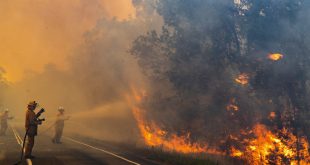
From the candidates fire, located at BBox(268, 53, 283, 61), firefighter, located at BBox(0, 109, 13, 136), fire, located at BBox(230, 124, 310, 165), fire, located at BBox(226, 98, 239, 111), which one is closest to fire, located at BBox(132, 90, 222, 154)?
fire, located at BBox(230, 124, 310, 165)

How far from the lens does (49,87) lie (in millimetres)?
85250

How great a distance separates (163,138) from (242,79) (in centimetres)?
845

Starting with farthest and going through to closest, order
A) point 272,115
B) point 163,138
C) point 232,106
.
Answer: point 163,138
point 232,106
point 272,115

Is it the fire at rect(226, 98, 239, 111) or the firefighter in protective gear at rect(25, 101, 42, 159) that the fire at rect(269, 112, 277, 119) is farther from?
the firefighter in protective gear at rect(25, 101, 42, 159)

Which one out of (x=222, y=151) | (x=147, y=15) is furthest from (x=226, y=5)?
Result: (x=147, y=15)

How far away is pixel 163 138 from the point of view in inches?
1006

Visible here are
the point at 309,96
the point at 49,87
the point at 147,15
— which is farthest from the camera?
the point at 49,87

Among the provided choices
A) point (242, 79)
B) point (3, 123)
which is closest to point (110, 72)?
point (3, 123)

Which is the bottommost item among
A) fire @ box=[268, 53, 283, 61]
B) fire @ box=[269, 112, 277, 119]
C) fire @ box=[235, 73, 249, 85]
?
fire @ box=[269, 112, 277, 119]

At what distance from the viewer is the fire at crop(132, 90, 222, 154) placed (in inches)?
886

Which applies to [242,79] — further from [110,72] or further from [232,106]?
[110,72]

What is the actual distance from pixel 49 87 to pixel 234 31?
71.7 meters

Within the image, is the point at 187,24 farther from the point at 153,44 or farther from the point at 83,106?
the point at 83,106

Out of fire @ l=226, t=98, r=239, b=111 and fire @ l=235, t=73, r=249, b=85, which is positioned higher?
fire @ l=235, t=73, r=249, b=85
